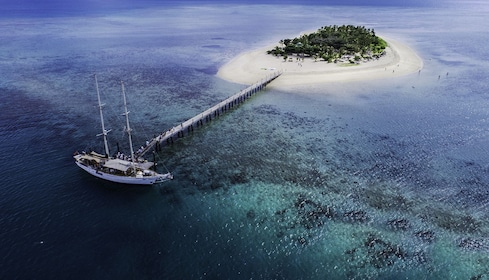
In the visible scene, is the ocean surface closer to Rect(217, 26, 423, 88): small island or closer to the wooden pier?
the wooden pier

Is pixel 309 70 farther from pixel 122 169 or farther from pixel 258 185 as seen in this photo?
pixel 122 169

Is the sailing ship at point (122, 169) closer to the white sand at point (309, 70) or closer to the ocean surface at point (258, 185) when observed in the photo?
the ocean surface at point (258, 185)

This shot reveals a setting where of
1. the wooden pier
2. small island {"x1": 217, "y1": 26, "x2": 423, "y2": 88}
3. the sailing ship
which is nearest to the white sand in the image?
small island {"x1": 217, "y1": 26, "x2": 423, "y2": 88}

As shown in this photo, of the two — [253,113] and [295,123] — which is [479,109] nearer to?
[295,123]

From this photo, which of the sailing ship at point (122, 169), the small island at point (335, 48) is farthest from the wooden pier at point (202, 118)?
the small island at point (335, 48)

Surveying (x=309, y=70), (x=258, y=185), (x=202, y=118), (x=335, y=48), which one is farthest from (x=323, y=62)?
(x=258, y=185)

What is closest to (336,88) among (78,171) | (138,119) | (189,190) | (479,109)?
(479,109)
